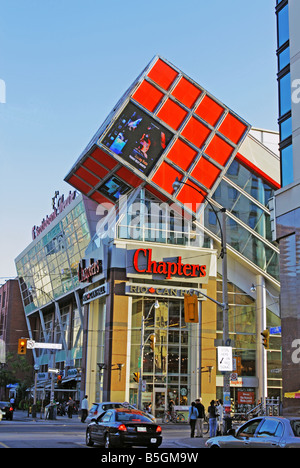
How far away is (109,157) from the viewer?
160 feet

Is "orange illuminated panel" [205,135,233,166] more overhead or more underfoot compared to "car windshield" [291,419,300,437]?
more overhead

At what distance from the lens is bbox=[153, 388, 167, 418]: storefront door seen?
48938 millimetres

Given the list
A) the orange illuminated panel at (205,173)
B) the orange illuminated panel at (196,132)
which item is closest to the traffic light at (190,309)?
the orange illuminated panel at (205,173)

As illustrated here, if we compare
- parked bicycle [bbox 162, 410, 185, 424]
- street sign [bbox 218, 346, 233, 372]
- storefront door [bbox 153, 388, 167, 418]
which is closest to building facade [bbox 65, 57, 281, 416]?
storefront door [bbox 153, 388, 167, 418]

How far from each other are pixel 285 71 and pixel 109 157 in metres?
21.3

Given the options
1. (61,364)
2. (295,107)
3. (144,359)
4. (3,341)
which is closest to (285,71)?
(295,107)

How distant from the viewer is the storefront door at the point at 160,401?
4894 cm

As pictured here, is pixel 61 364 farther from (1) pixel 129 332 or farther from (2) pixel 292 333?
(2) pixel 292 333

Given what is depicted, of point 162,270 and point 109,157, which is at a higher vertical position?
point 109,157

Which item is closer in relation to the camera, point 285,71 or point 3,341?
point 285,71

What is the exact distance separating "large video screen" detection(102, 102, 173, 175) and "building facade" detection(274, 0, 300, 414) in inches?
780

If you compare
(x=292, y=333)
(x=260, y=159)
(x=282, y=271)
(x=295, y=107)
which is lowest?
(x=292, y=333)

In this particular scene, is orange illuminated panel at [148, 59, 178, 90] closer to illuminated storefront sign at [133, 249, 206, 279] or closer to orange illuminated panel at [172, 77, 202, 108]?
orange illuminated panel at [172, 77, 202, 108]

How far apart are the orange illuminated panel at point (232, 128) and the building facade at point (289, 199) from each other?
22292 mm
